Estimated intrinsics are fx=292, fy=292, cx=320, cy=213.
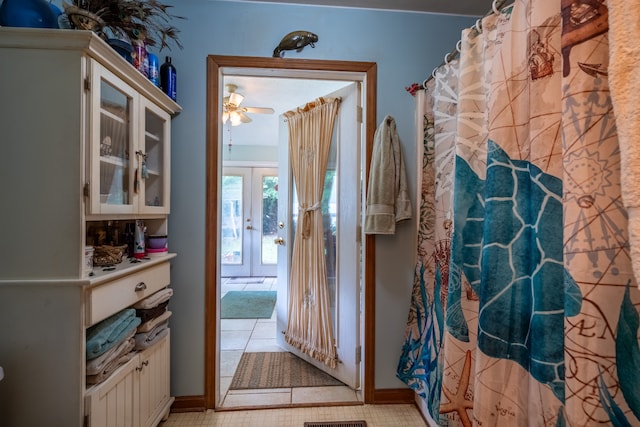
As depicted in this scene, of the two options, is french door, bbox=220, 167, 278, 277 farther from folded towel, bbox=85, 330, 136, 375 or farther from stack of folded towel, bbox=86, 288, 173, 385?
folded towel, bbox=85, 330, 136, 375

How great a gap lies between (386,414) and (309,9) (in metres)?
2.47

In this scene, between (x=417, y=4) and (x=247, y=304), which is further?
(x=247, y=304)

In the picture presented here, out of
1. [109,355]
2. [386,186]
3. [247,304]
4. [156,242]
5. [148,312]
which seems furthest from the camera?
[247,304]

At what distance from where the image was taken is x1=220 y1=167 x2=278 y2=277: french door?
17.5 ft

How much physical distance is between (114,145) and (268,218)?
13.7 ft

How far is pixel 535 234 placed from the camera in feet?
2.83

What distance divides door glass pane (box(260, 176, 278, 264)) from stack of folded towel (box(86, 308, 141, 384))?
4.06 meters

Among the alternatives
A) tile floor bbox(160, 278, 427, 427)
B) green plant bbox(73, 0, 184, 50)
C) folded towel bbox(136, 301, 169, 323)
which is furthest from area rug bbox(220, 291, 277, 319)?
green plant bbox(73, 0, 184, 50)

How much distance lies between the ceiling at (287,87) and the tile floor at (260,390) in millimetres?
2077

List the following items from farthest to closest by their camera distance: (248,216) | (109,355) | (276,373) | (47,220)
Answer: (248,216) → (276,373) → (109,355) → (47,220)

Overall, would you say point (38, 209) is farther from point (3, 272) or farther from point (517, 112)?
point (517, 112)

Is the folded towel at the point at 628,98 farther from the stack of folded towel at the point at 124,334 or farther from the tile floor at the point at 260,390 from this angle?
the tile floor at the point at 260,390

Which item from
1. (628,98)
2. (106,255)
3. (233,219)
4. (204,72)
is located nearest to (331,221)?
(204,72)

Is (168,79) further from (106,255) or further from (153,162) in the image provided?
(106,255)
